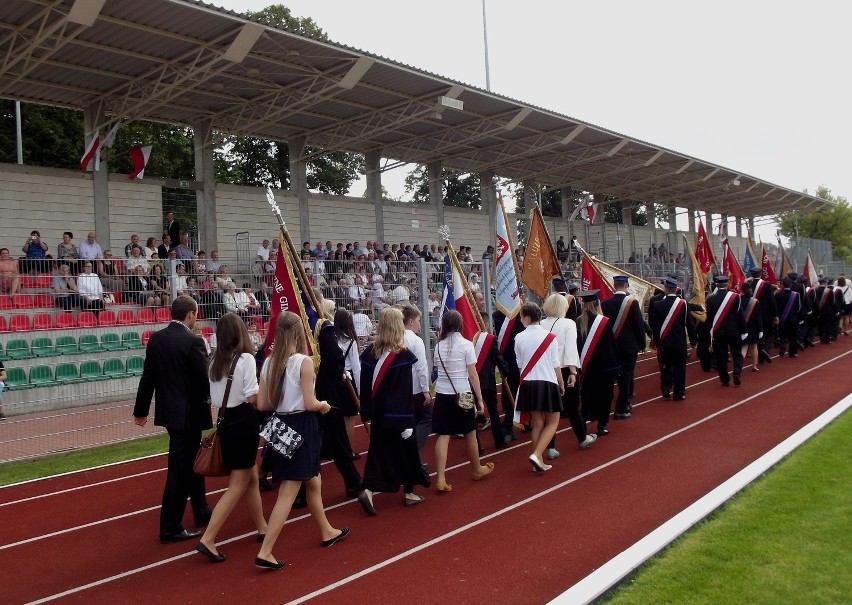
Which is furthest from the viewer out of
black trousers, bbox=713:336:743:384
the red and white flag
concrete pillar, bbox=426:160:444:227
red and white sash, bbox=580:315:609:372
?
concrete pillar, bbox=426:160:444:227

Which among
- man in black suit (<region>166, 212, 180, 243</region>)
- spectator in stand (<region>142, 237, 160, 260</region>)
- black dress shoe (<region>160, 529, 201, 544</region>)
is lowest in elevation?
black dress shoe (<region>160, 529, 201, 544</region>)

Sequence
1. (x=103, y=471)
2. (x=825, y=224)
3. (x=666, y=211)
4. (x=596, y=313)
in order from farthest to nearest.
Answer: (x=825, y=224), (x=666, y=211), (x=596, y=313), (x=103, y=471)

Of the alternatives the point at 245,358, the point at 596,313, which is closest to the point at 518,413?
the point at 596,313

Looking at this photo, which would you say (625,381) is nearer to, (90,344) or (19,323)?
(90,344)

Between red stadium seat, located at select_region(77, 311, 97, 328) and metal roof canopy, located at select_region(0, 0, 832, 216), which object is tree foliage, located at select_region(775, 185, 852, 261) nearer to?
metal roof canopy, located at select_region(0, 0, 832, 216)

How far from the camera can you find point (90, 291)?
10961mm

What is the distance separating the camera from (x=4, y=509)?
756cm

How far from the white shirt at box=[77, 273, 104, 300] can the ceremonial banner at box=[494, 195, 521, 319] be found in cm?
602

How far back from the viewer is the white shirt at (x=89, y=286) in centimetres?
1095

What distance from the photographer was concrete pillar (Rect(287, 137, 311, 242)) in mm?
23344

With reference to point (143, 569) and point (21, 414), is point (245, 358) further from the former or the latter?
point (21, 414)

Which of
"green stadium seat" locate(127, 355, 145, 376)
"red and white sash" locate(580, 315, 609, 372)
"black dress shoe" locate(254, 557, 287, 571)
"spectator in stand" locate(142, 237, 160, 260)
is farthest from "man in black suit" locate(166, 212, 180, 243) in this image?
"black dress shoe" locate(254, 557, 287, 571)

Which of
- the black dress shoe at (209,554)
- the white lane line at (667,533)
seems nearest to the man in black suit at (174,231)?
the black dress shoe at (209,554)

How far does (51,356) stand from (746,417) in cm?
1011
